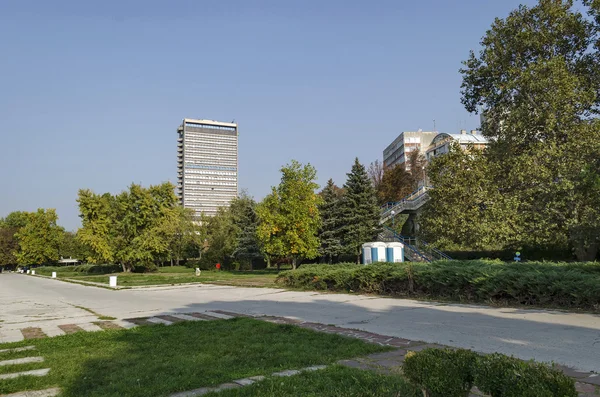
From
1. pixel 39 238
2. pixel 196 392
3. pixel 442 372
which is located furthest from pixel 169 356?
pixel 39 238

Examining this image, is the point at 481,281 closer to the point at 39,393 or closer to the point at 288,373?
the point at 288,373

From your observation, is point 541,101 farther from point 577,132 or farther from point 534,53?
point 534,53

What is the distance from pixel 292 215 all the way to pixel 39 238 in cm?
7077

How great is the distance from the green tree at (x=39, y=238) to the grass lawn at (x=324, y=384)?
3638 inches

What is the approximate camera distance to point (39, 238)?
83.9m

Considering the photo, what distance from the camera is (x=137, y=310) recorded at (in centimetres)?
1482

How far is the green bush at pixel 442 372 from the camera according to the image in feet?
11.4

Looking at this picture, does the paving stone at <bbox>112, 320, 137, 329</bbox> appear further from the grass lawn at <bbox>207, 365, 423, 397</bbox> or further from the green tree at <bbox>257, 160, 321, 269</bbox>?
the green tree at <bbox>257, 160, 321, 269</bbox>

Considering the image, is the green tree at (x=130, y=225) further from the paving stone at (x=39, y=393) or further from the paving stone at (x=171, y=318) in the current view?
the paving stone at (x=39, y=393)

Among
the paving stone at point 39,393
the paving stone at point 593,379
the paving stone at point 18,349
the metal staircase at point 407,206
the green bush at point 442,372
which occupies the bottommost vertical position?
the paving stone at point 18,349

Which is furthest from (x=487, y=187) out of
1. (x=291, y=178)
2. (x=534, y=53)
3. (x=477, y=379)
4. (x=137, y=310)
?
(x=477, y=379)

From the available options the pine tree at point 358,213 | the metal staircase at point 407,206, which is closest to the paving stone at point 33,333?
the pine tree at point 358,213

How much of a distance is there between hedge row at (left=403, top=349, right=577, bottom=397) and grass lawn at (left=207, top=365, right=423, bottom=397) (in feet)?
0.84

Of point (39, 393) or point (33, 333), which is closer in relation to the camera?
point (39, 393)
